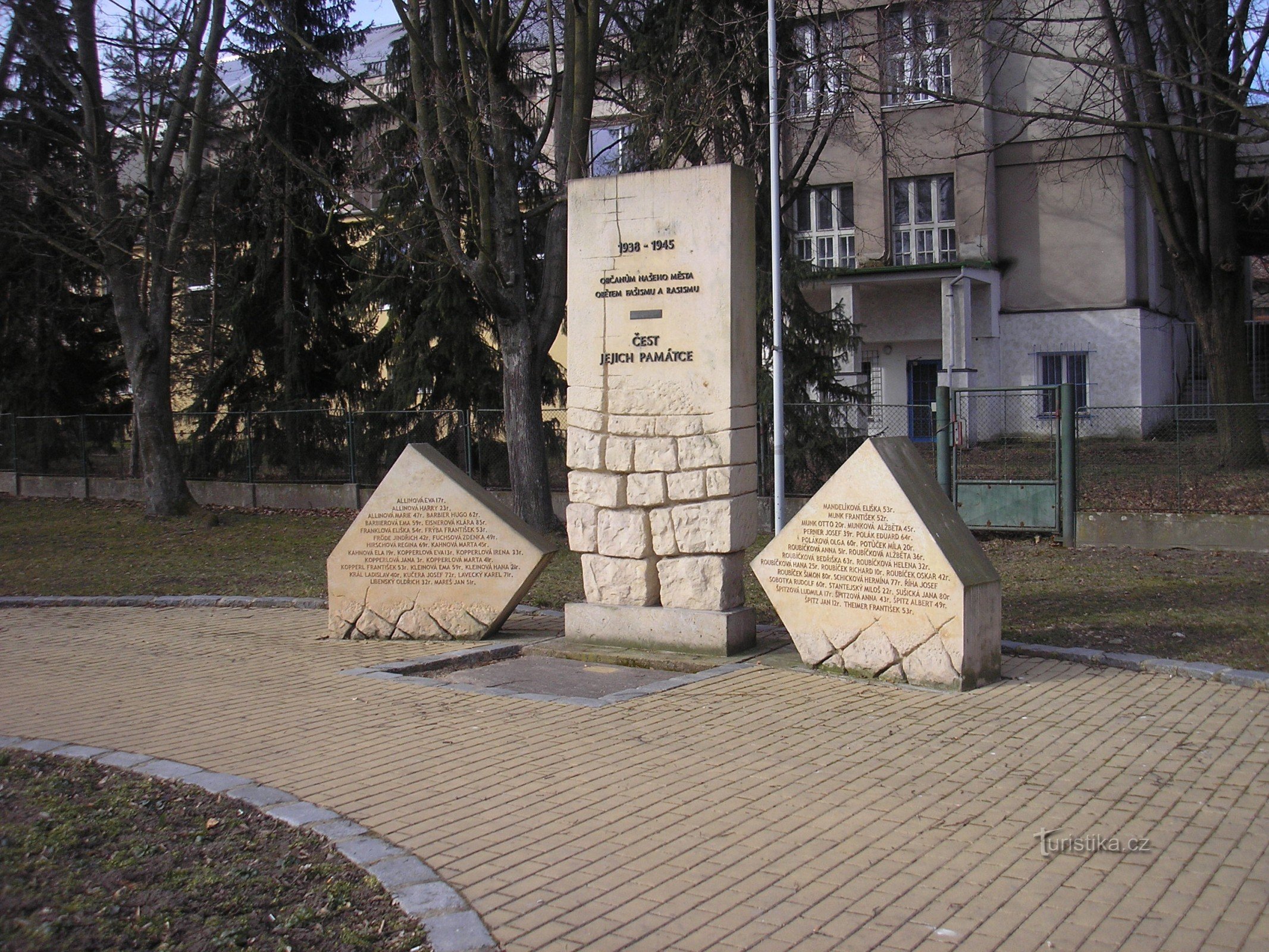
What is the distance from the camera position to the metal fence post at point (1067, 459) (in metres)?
14.7

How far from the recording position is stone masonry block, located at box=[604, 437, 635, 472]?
9.10 metres

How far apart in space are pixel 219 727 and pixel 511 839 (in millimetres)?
2769

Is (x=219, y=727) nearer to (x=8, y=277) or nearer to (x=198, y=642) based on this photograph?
(x=198, y=642)

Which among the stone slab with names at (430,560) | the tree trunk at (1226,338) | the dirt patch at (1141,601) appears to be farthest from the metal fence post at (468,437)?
the tree trunk at (1226,338)

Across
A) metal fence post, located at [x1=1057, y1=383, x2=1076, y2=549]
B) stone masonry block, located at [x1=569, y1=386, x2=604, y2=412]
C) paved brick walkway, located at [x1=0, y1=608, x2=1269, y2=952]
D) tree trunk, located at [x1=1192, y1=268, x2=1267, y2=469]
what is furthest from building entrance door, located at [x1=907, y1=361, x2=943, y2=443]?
paved brick walkway, located at [x1=0, y1=608, x2=1269, y2=952]

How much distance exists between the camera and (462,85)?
1464cm

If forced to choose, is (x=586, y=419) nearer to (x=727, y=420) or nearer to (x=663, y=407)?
(x=663, y=407)

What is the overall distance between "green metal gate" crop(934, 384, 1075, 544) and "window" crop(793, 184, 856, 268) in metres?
12.6

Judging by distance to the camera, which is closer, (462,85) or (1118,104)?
(462,85)

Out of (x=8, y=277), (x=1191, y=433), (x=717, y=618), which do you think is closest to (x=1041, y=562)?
(x=1191, y=433)

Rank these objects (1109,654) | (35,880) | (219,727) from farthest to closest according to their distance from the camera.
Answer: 1. (1109,654)
2. (219,727)
3. (35,880)

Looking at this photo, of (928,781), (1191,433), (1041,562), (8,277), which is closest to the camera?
(928,781)

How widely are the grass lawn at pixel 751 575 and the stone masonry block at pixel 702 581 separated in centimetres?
206

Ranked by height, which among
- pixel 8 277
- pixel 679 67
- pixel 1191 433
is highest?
pixel 679 67
